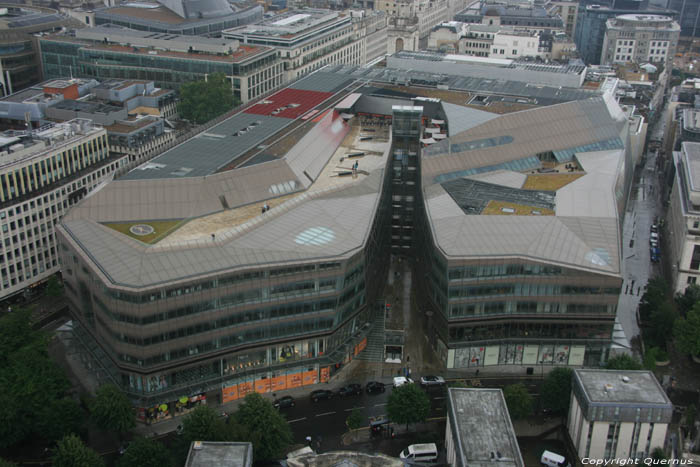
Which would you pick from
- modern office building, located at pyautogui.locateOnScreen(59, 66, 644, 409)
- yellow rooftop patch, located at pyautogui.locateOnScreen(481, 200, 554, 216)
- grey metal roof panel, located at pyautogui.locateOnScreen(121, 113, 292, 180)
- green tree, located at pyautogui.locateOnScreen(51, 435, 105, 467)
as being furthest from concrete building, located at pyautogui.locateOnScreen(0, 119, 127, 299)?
yellow rooftop patch, located at pyautogui.locateOnScreen(481, 200, 554, 216)

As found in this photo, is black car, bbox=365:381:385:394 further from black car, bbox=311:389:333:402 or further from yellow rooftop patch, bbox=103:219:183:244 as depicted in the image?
yellow rooftop patch, bbox=103:219:183:244

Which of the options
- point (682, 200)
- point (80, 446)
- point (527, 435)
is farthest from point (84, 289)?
point (682, 200)

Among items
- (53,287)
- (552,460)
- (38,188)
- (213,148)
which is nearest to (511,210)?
(552,460)

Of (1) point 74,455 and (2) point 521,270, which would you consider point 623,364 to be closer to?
(2) point 521,270

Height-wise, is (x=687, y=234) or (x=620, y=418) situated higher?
(x=687, y=234)

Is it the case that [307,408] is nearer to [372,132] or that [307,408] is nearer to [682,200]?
[372,132]

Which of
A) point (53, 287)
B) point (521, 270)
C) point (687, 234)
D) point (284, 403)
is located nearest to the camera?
point (284, 403)
